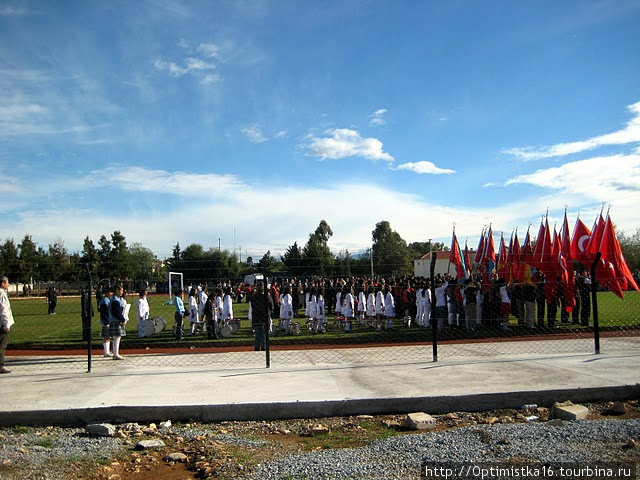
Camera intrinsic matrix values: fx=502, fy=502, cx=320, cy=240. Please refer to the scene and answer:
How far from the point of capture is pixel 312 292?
20.0 metres

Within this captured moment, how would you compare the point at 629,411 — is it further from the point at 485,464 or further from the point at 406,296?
the point at 406,296

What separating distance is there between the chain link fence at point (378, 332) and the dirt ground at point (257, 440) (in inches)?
116

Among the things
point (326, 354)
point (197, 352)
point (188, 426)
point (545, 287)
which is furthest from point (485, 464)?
point (545, 287)

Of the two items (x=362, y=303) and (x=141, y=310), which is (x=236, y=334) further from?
(x=362, y=303)

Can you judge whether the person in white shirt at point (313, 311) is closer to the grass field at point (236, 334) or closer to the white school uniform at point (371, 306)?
the grass field at point (236, 334)

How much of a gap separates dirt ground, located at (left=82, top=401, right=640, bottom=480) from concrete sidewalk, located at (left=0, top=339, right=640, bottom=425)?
0.61 feet

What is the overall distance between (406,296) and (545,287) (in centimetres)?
549

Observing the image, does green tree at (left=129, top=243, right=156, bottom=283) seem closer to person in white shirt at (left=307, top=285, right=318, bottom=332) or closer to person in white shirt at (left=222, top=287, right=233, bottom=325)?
person in white shirt at (left=222, top=287, right=233, bottom=325)

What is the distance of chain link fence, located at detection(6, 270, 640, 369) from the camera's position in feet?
38.3

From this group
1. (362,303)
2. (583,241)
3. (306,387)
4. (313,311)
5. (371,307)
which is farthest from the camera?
(362,303)

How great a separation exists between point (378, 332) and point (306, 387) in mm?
10074

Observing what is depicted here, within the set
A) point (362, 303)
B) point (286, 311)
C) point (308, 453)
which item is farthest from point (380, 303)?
point (308, 453)

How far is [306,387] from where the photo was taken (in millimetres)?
7934

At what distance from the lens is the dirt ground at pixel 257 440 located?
524cm
